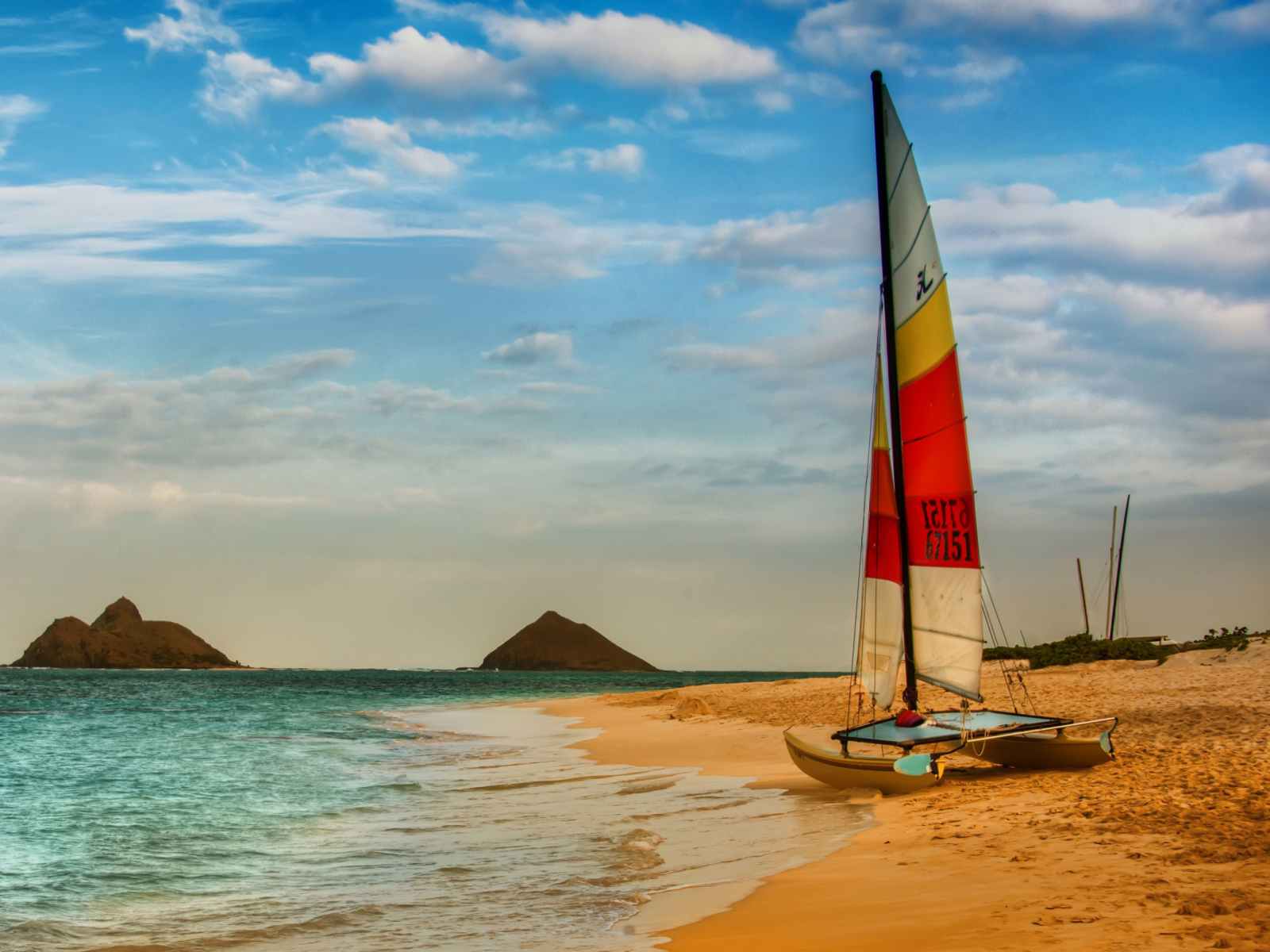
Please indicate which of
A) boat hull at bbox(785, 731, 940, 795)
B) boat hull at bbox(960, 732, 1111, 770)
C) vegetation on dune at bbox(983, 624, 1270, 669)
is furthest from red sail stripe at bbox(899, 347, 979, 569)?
vegetation on dune at bbox(983, 624, 1270, 669)

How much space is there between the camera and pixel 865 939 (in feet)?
22.3

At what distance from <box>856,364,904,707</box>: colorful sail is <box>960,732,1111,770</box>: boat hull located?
1.96 m

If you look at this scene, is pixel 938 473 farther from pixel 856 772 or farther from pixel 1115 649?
pixel 1115 649

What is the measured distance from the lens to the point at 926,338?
15.4 metres

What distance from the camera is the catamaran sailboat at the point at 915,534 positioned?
46.4 ft

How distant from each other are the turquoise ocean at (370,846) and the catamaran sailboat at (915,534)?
197cm

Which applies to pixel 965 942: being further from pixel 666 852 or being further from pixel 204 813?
pixel 204 813

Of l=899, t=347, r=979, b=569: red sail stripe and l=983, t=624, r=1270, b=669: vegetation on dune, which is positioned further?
l=983, t=624, r=1270, b=669: vegetation on dune

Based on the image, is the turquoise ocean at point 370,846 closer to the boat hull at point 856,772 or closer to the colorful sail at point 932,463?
the boat hull at point 856,772

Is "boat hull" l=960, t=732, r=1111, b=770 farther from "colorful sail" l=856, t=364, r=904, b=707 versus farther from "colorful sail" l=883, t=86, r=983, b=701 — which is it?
"colorful sail" l=856, t=364, r=904, b=707

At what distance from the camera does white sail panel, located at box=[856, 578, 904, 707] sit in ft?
50.3

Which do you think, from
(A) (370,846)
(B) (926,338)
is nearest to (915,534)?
(B) (926,338)

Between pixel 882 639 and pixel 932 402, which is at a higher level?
pixel 932 402

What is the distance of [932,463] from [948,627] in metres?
2.57
